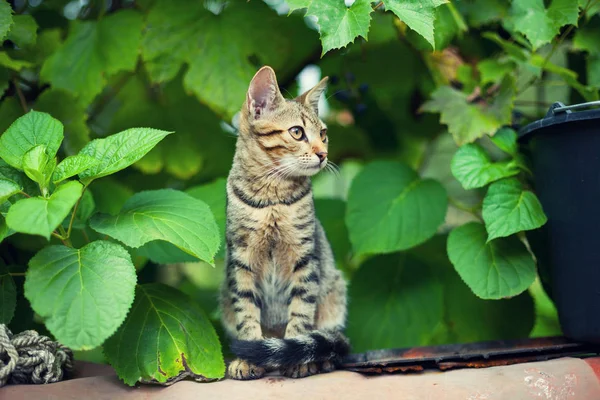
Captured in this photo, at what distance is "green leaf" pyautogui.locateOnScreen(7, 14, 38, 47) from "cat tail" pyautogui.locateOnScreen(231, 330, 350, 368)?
1.35 meters

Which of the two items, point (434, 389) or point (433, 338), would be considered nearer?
point (434, 389)

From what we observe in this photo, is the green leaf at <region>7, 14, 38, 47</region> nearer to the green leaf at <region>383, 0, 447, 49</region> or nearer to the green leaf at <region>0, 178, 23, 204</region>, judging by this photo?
the green leaf at <region>0, 178, 23, 204</region>

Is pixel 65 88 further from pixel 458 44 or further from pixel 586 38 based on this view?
pixel 586 38

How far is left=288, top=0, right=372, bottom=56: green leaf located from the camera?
1737 millimetres

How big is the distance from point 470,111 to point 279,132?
2.72ft

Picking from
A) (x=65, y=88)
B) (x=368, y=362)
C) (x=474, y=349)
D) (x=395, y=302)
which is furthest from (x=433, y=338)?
(x=65, y=88)

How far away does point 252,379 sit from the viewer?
5.82ft

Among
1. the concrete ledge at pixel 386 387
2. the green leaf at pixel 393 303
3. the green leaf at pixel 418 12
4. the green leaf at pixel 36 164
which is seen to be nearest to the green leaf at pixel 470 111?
the green leaf at pixel 418 12

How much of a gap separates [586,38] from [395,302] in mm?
1310

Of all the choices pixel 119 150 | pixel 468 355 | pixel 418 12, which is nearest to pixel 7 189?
pixel 119 150

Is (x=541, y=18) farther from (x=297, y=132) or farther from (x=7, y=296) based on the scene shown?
(x=7, y=296)

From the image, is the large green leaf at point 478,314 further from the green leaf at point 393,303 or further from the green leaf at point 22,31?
the green leaf at point 22,31

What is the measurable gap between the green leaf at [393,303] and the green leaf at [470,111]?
0.62m

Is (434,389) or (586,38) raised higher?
(586,38)
